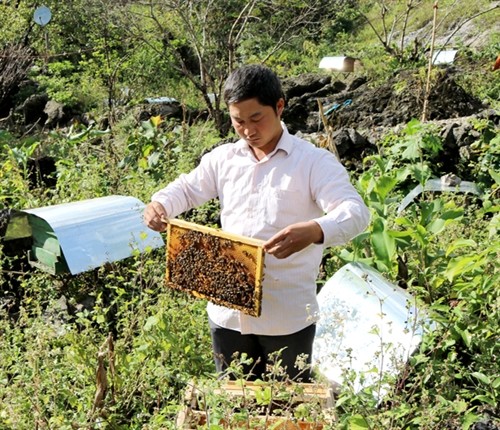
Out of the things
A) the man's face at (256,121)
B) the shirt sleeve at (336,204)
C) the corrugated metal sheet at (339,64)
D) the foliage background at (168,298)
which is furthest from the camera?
the corrugated metal sheet at (339,64)

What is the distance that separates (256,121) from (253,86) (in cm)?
12

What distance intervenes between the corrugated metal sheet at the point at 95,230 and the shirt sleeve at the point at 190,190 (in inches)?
49.5

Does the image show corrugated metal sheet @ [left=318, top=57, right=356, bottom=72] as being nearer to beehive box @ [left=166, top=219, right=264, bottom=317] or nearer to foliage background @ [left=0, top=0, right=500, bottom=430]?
foliage background @ [left=0, top=0, right=500, bottom=430]

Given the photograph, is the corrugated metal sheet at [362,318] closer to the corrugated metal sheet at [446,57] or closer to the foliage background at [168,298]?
the foliage background at [168,298]

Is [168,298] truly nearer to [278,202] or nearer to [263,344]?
[263,344]

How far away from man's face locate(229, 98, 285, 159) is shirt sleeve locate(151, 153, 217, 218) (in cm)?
24

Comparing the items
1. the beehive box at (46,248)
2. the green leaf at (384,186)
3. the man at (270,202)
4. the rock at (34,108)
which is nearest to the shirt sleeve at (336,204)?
the man at (270,202)

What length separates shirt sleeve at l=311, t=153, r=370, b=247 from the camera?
7.19ft

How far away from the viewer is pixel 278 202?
7.77ft

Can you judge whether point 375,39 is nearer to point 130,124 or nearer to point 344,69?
point 344,69

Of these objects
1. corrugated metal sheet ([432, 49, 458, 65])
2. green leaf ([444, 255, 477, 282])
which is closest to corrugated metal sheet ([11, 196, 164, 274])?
green leaf ([444, 255, 477, 282])

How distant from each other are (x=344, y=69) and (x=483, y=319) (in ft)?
42.2

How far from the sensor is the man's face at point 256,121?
7.55 ft

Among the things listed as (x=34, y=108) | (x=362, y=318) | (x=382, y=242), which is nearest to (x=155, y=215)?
(x=362, y=318)
